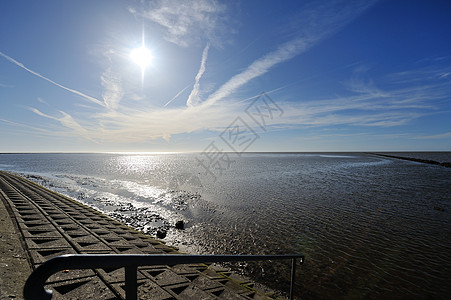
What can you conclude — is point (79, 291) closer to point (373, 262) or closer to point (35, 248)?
point (35, 248)

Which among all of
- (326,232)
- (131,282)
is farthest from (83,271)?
(326,232)

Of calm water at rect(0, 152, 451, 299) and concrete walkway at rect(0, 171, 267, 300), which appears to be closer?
concrete walkway at rect(0, 171, 267, 300)

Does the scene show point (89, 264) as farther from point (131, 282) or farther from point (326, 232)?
point (326, 232)

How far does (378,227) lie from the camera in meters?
15.1

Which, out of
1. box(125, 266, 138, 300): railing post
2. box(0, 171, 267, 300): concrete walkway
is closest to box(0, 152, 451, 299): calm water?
box(0, 171, 267, 300): concrete walkway

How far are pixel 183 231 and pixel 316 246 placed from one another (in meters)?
9.31

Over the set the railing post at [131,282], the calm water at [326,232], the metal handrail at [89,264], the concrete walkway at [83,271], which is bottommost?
the calm water at [326,232]

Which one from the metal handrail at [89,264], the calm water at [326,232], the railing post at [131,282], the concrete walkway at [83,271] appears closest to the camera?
the metal handrail at [89,264]

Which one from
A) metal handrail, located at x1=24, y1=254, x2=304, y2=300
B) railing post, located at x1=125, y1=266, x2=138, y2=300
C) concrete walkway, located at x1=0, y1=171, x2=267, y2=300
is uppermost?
metal handrail, located at x1=24, y1=254, x2=304, y2=300

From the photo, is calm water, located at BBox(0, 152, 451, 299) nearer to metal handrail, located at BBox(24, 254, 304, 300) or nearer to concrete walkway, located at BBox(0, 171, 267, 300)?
concrete walkway, located at BBox(0, 171, 267, 300)

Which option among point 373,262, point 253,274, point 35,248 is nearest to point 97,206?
point 35,248

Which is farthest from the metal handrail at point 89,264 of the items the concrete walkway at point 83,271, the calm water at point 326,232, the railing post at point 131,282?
the calm water at point 326,232

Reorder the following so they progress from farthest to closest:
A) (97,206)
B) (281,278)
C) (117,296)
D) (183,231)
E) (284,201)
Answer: (284,201) → (97,206) → (183,231) → (281,278) → (117,296)

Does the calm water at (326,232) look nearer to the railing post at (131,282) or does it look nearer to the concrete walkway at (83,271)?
the concrete walkway at (83,271)
